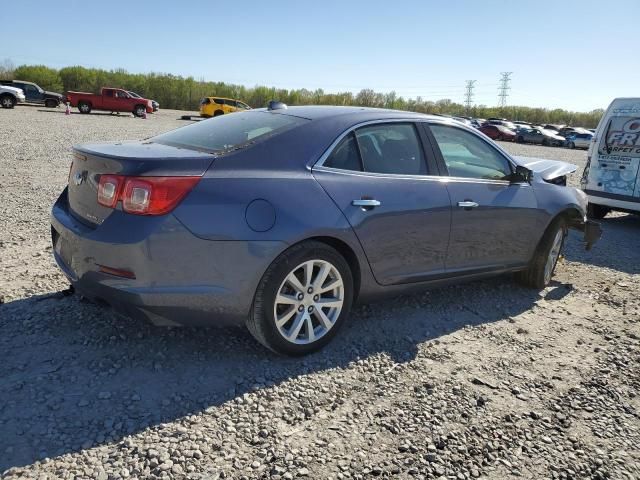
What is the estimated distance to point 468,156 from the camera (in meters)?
4.50

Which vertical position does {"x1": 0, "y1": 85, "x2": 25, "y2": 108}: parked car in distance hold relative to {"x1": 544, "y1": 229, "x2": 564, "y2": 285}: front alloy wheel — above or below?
above

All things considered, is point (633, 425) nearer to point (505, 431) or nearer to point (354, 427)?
point (505, 431)

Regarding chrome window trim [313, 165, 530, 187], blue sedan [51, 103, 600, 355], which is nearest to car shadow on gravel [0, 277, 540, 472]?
blue sedan [51, 103, 600, 355]

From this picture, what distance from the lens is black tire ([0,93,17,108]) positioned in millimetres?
30094

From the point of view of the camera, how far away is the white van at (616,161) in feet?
28.6

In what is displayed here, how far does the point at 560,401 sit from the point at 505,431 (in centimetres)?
59

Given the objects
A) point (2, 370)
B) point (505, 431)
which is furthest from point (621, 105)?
point (2, 370)

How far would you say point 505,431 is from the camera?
2.90 metres

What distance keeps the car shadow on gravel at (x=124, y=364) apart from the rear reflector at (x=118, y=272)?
62 cm

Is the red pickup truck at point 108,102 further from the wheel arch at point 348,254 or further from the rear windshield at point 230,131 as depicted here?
the wheel arch at point 348,254

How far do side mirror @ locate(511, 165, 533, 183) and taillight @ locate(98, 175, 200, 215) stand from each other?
302 centimetres

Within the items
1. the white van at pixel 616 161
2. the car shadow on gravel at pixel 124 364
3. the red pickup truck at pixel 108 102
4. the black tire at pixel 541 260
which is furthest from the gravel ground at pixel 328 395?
the red pickup truck at pixel 108 102

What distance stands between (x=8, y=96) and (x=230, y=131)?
3243 cm

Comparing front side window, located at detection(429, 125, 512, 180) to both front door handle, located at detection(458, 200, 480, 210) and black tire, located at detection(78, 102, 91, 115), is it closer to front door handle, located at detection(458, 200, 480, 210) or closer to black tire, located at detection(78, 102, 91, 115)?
front door handle, located at detection(458, 200, 480, 210)
